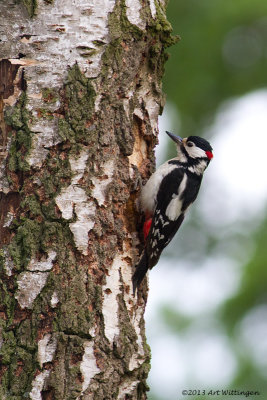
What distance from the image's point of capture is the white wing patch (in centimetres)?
436

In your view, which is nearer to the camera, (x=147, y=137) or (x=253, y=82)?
(x=147, y=137)

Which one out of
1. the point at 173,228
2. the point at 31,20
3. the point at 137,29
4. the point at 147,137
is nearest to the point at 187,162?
the point at 173,228

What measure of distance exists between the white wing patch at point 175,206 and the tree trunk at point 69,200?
0.86m

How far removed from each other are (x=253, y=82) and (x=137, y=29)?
3.03 metres

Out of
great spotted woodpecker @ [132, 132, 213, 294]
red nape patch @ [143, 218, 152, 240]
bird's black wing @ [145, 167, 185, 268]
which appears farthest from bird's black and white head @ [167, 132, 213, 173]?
red nape patch @ [143, 218, 152, 240]

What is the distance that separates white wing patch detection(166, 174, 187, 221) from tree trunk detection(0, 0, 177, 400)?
86 centimetres

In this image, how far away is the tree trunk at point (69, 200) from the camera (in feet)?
9.86

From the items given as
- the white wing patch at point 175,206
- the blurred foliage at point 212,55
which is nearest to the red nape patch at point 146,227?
the white wing patch at point 175,206

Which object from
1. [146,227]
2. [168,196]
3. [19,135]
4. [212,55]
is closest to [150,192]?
[146,227]

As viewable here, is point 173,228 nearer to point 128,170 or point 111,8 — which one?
point 128,170

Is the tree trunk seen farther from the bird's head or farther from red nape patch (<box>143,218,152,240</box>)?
the bird's head

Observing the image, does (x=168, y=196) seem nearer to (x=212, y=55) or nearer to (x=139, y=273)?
(x=139, y=273)

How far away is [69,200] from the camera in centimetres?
316

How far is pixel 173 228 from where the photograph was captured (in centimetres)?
437
